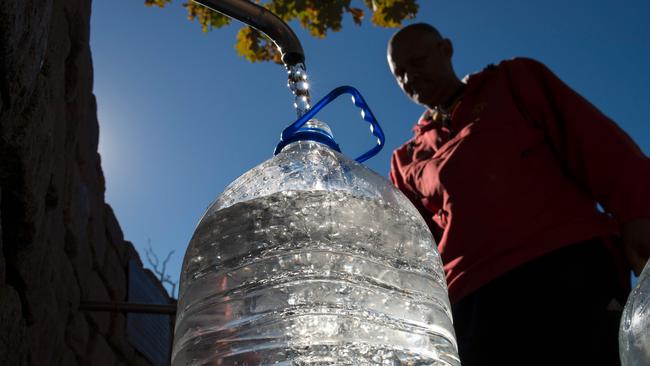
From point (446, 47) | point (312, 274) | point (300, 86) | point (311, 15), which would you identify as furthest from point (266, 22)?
point (311, 15)

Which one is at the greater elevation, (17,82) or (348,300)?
(17,82)

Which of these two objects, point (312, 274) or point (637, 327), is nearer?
point (637, 327)

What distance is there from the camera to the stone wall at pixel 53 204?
124 cm

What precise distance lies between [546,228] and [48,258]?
1.31 meters

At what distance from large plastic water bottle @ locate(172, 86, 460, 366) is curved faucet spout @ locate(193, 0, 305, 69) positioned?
0.11 meters

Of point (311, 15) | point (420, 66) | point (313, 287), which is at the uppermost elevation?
point (311, 15)

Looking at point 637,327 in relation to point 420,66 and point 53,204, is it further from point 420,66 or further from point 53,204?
point 420,66

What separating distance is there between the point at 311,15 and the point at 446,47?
42.1 inches

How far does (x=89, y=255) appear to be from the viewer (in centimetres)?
221

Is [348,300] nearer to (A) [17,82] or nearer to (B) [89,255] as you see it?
(A) [17,82]

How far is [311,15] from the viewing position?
362 cm

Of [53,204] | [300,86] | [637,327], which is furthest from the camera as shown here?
[53,204]

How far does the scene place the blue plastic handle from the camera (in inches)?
36.3

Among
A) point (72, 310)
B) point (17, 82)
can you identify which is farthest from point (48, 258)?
point (17, 82)
